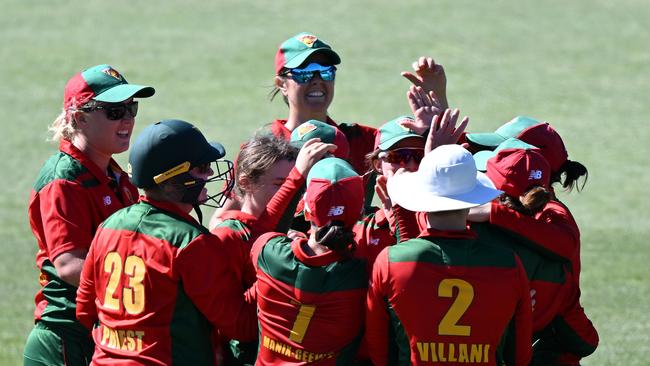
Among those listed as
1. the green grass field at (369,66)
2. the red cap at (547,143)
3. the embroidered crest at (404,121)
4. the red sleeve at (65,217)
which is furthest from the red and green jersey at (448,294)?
the green grass field at (369,66)

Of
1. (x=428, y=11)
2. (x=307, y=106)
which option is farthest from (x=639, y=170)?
(x=307, y=106)

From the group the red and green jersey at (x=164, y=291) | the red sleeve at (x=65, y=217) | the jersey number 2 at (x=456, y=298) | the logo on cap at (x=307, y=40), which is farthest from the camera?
the logo on cap at (x=307, y=40)

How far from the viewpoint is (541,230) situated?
5.71m

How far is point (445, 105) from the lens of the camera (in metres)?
7.06

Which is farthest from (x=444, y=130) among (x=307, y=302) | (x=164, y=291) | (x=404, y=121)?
(x=164, y=291)

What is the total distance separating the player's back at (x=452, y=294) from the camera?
511 centimetres

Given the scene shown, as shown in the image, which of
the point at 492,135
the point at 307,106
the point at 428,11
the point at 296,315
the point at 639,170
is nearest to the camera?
the point at 296,315

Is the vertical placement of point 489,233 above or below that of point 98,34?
above

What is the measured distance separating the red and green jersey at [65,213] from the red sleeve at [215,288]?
3.55 ft

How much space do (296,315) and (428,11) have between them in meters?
23.1

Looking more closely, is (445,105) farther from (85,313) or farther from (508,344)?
(85,313)

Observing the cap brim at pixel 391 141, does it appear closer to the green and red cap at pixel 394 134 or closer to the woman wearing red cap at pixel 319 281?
the green and red cap at pixel 394 134

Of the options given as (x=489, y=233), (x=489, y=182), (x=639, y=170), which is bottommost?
(x=639, y=170)

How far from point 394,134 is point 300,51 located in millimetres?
1701
